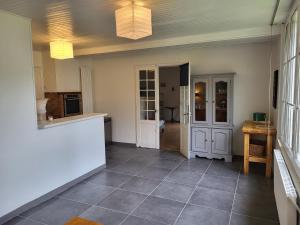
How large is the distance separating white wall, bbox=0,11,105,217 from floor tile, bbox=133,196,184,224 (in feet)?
4.42

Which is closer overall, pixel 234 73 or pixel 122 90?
pixel 234 73

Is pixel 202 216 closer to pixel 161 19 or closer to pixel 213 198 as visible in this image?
pixel 213 198

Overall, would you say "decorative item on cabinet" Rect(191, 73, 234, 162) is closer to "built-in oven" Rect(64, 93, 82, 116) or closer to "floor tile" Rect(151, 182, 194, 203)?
"floor tile" Rect(151, 182, 194, 203)

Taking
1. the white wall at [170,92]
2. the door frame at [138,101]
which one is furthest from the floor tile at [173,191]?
the white wall at [170,92]

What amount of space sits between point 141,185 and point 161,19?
2.51m

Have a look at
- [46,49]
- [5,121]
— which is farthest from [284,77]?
[46,49]

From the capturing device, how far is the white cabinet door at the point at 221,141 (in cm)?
454

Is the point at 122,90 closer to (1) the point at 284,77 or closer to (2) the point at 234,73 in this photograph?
(2) the point at 234,73

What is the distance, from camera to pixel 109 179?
3820 mm

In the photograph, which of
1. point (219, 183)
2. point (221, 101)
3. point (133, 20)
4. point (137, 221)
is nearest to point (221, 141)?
point (221, 101)

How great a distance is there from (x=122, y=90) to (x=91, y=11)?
319 cm

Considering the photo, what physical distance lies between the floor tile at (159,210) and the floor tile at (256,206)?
740mm

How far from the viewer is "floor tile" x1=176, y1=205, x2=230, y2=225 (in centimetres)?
256

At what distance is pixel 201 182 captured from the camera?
366cm
